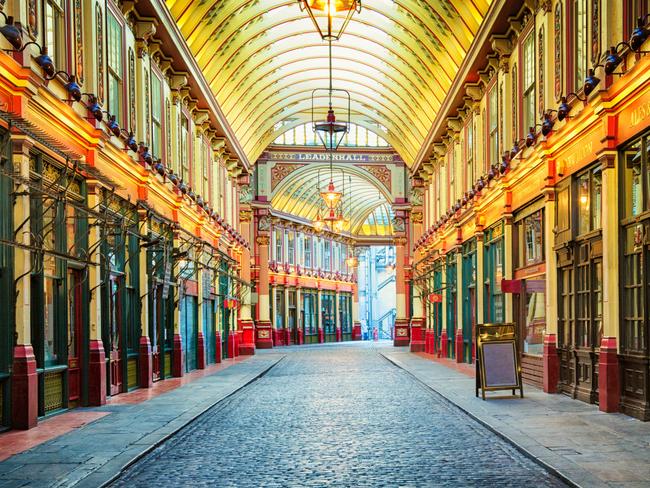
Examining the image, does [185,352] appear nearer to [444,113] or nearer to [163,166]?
[163,166]

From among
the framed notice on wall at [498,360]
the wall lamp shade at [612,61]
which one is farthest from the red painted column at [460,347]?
the wall lamp shade at [612,61]

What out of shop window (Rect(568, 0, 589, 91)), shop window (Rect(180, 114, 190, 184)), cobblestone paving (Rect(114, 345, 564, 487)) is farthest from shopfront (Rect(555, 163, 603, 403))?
shop window (Rect(180, 114, 190, 184))

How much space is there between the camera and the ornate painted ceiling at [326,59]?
81.8ft

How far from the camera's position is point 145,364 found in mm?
19172

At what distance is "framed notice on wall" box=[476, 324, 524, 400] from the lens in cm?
1540

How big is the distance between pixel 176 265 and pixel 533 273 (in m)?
8.57

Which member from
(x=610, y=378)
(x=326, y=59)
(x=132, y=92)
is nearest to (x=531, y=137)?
(x=610, y=378)

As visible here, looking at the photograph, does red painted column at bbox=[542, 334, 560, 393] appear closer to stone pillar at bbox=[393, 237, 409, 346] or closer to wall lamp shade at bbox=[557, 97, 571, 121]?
wall lamp shade at bbox=[557, 97, 571, 121]

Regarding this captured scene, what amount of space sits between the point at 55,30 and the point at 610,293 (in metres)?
8.63

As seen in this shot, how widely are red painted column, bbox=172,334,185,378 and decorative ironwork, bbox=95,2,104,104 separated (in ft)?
27.9

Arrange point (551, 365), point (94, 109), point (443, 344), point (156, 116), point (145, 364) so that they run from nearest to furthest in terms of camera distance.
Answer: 1. point (94, 109)
2. point (551, 365)
3. point (145, 364)
4. point (156, 116)
5. point (443, 344)

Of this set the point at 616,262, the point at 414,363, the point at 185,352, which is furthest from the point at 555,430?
the point at 414,363

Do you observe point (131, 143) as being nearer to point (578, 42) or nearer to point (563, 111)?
point (563, 111)

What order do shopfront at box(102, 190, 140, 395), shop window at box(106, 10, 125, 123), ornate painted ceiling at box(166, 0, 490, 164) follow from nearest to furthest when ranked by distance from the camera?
shopfront at box(102, 190, 140, 395)
shop window at box(106, 10, 125, 123)
ornate painted ceiling at box(166, 0, 490, 164)
